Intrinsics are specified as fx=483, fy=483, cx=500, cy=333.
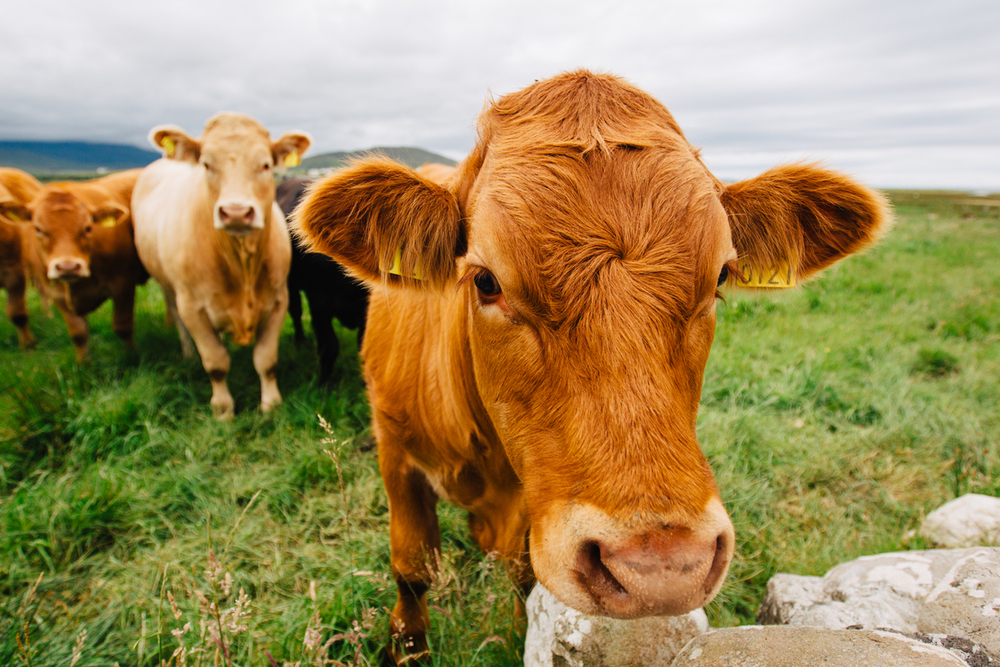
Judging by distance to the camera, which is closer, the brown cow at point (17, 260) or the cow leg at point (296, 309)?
the cow leg at point (296, 309)

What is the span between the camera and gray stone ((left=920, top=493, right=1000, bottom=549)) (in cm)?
243

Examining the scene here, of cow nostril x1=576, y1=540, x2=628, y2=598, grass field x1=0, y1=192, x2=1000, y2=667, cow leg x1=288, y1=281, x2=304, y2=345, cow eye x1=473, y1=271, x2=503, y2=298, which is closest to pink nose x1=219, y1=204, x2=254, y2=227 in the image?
grass field x1=0, y1=192, x2=1000, y2=667

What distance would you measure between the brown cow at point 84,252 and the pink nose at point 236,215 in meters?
2.31

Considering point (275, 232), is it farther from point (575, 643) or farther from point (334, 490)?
point (575, 643)

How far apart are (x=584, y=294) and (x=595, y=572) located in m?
0.66

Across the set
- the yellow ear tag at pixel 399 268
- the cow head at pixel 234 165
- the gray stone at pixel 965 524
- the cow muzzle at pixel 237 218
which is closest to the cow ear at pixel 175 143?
the cow head at pixel 234 165

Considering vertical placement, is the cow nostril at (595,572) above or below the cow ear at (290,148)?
below

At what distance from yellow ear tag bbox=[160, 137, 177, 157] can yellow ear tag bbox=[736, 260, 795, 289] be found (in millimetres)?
4873

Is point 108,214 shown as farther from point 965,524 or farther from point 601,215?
point 965,524

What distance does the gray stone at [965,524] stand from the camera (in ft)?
7.97

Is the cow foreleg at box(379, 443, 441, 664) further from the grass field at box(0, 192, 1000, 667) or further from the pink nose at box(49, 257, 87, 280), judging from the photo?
the pink nose at box(49, 257, 87, 280)

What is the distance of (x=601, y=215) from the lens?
51.2 inches

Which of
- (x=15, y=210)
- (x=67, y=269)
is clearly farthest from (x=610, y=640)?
(x=15, y=210)

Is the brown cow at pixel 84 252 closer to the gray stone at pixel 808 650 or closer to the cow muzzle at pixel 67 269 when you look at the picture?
the cow muzzle at pixel 67 269
